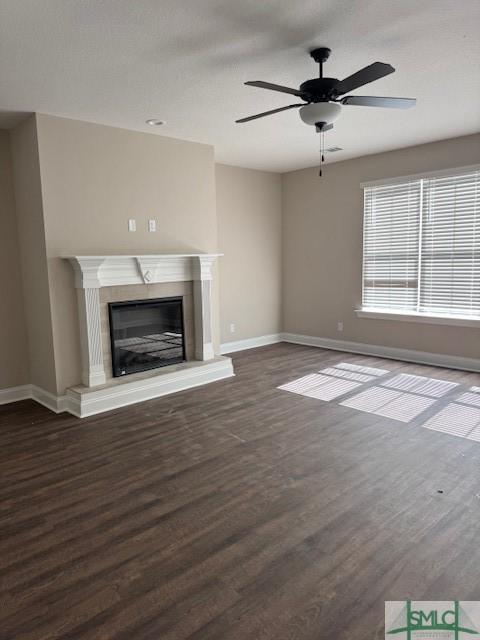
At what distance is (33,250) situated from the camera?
4.06 m

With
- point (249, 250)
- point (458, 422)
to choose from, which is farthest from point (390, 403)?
point (249, 250)

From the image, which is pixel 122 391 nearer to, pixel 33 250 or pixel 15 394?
pixel 15 394

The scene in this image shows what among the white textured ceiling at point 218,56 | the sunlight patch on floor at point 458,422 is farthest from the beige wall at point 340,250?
the sunlight patch on floor at point 458,422

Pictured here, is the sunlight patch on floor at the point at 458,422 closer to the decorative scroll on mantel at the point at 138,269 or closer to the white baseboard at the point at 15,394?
the decorative scroll on mantel at the point at 138,269

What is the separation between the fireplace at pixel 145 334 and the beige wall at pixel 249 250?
1.35 metres

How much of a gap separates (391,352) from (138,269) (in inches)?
138

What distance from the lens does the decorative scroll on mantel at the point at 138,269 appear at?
13.0ft

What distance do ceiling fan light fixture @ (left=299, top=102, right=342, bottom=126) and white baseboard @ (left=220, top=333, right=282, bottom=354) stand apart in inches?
154

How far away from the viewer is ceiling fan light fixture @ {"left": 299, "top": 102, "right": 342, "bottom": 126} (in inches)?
108

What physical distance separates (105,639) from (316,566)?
3.03 feet

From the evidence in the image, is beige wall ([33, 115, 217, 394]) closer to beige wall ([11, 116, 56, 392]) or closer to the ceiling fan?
beige wall ([11, 116, 56, 392])

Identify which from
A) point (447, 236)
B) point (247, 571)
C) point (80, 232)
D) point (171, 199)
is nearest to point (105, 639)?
point (247, 571)

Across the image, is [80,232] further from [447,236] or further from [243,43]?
[447,236]

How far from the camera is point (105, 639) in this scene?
1.60m
